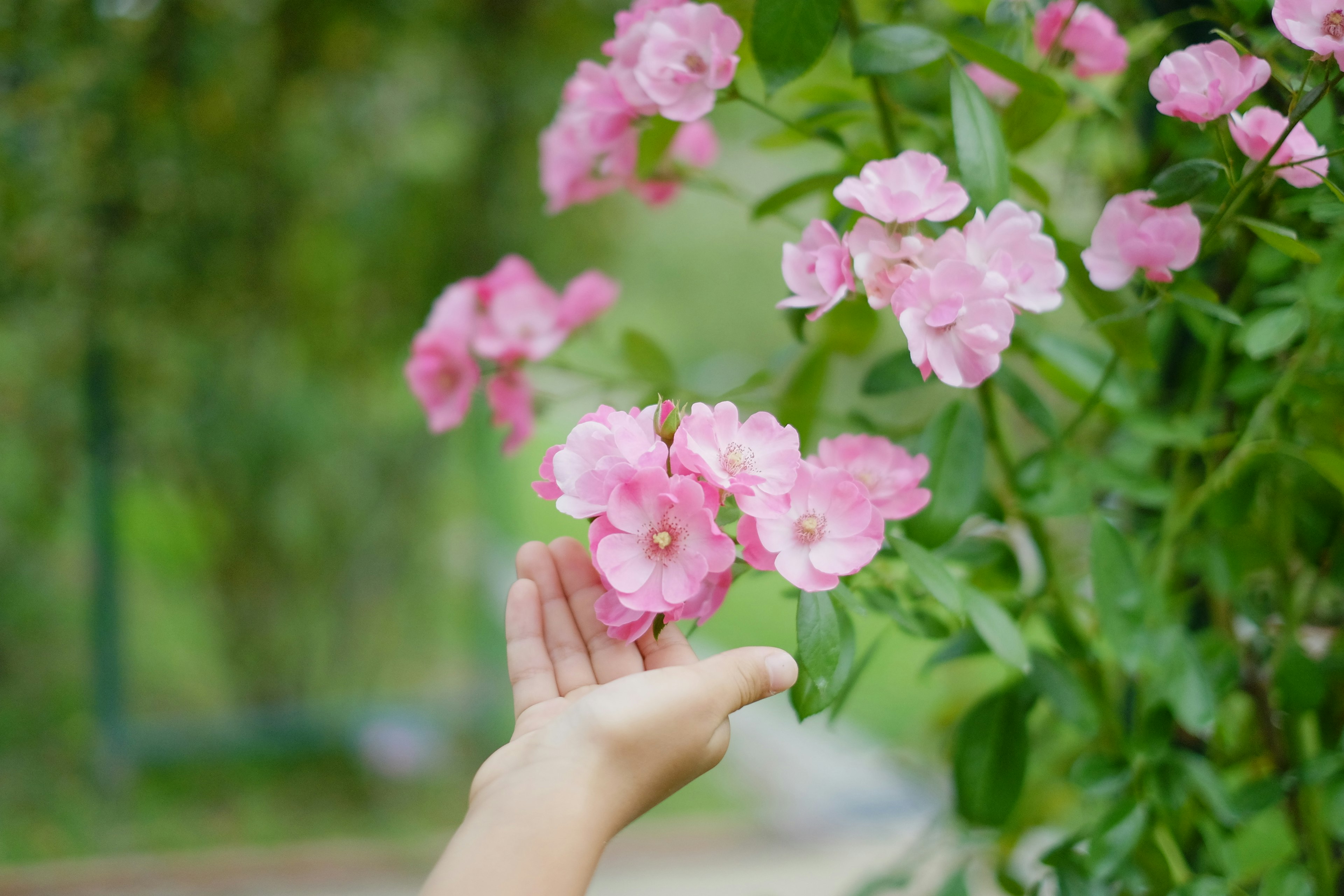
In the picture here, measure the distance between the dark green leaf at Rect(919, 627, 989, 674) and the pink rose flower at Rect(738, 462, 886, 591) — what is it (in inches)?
8.8

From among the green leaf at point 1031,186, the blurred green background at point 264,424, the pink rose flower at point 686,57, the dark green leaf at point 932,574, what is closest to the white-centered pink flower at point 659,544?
the dark green leaf at point 932,574

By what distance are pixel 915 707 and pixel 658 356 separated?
68.8 inches

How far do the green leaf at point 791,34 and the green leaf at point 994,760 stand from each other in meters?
0.46

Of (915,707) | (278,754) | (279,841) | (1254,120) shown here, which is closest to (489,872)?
(1254,120)

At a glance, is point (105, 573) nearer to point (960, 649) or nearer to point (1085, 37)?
point (960, 649)

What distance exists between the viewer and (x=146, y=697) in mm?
1927

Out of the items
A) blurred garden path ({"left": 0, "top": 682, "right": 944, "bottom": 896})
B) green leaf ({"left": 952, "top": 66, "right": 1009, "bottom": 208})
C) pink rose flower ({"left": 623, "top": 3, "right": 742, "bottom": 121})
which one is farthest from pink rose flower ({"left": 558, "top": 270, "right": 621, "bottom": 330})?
blurred garden path ({"left": 0, "top": 682, "right": 944, "bottom": 896})

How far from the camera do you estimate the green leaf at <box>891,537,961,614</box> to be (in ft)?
1.52

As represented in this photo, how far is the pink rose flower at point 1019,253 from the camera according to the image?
0.47 meters

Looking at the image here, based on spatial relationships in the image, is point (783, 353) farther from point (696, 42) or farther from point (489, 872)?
point (489, 872)

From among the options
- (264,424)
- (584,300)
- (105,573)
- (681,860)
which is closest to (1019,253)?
(584,300)

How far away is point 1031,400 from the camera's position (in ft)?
2.05

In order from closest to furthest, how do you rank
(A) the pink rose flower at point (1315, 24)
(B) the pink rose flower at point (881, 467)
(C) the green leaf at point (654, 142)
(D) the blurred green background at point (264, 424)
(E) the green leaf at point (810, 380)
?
(A) the pink rose flower at point (1315, 24), (B) the pink rose flower at point (881, 467), (C) the green leaf at point (654, 142), (E) the green leaf at point (810, 380), (D) the blurred green background at point (264, 424)

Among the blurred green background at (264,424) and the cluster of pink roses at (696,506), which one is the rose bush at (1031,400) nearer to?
the cluster of pink roses at (696,506)
